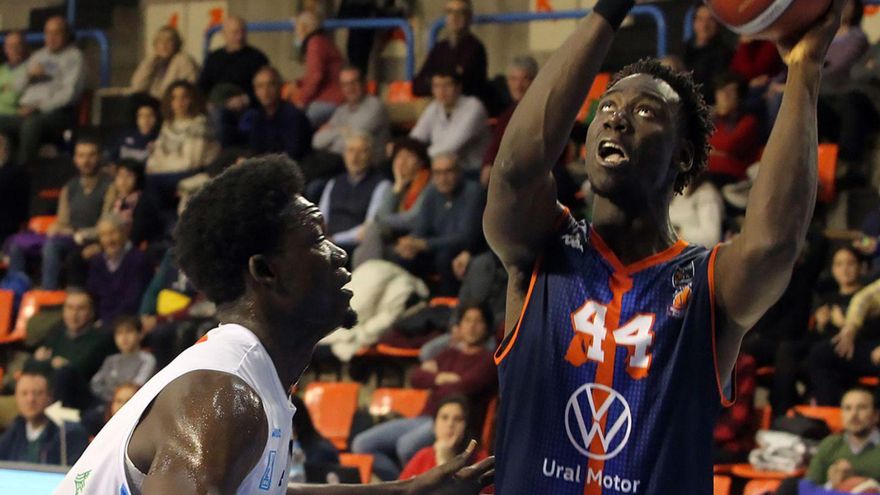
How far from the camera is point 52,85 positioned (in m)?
11.4

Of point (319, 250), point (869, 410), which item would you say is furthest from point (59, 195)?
point (319, 250)

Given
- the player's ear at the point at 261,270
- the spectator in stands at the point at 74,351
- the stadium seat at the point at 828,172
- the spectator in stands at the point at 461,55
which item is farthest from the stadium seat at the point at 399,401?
the player's ear at the point at 261,270

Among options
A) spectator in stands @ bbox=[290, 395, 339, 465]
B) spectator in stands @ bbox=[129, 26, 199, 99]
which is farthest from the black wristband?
spectator in stands @ bbox=[129, 26, 199, 99]

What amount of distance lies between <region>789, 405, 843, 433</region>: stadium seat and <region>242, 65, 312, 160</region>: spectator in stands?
13.5ft

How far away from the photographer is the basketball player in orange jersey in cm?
280

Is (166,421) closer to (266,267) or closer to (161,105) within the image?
(266,267)

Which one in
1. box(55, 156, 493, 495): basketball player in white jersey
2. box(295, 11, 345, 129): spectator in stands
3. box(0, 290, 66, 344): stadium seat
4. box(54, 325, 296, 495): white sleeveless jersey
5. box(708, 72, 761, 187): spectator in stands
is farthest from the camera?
box(295, 11, 345, 129): spectator in stands

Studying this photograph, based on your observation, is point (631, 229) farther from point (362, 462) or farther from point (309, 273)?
point (362, 462)

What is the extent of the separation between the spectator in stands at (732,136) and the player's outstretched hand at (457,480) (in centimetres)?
495

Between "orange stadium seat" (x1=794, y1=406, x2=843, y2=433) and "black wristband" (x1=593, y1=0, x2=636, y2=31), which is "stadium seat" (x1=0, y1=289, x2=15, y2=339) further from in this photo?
"black wristband" (x1=593, y1=0, x2=636, y2=31)

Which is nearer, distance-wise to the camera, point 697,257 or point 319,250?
point 319,250

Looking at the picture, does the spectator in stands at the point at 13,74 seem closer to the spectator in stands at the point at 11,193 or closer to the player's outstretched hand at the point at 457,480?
the spectator in stands at the point at 11,193

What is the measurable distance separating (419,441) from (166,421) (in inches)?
196

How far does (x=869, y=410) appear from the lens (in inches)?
255
